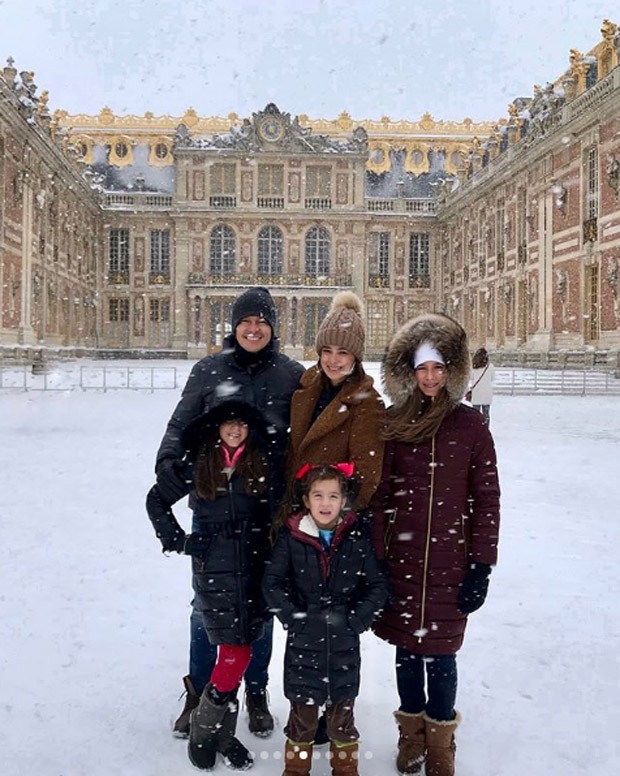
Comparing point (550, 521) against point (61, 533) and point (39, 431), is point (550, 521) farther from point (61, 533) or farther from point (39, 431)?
point (39, 431)

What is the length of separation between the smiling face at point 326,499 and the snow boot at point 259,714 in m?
0.94

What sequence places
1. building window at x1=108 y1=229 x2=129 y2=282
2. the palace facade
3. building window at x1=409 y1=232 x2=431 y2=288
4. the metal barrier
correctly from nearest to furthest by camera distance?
the metal barrier → the palace facade → building window at x1=108 y1=229 x2=129 y2=282 → building window at x1=409 y1=232 x2=431 y2=288

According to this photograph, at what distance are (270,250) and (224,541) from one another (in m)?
42.9

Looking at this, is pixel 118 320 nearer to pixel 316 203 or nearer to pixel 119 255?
pixel 119 255

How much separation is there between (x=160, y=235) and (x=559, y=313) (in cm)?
2556

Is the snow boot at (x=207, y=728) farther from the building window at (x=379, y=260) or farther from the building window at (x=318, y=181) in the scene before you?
the building window at (x=318, y=181)

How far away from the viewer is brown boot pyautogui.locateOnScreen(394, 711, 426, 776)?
115 inches

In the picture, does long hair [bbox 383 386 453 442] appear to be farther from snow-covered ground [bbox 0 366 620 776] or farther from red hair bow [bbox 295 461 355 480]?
snow-covered ground [bbox 0 366 620 776]

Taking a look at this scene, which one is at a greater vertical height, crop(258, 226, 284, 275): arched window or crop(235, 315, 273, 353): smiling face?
crop(258, 226, 284, 275): arched window

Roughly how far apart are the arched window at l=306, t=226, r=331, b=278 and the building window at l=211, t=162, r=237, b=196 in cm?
495

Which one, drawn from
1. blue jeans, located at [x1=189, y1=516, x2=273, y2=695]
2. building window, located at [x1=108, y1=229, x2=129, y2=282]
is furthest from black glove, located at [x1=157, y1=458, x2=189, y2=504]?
building window, located at [x1=108, y1=229, x2=129, y2=282]

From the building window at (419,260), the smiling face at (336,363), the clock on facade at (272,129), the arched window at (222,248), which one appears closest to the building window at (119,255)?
the arched window at (222,248)

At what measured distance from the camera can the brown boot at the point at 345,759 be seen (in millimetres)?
2779

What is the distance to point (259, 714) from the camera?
321cm
